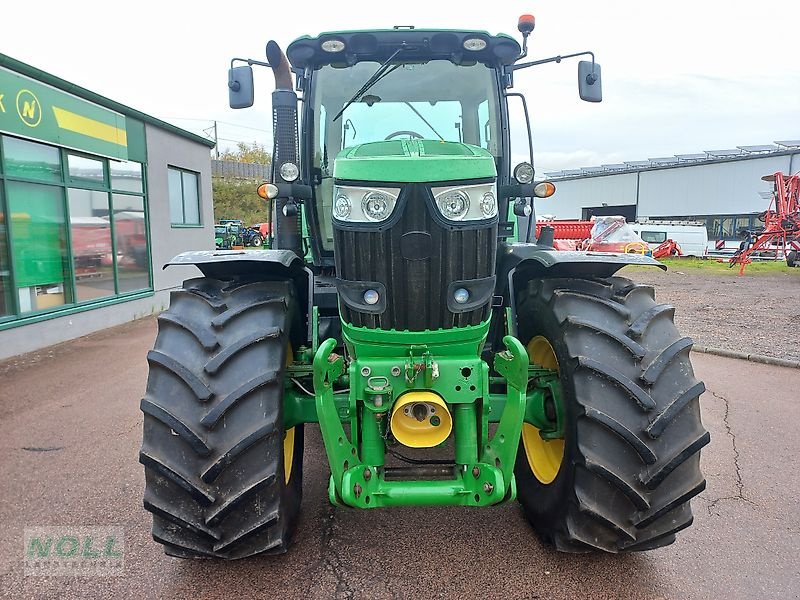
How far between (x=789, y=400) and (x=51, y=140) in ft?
31.3

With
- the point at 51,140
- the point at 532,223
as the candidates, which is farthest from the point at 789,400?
the point at 51,140

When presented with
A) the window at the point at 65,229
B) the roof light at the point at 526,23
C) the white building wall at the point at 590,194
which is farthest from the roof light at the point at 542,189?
the white building wall at the point at 590,194

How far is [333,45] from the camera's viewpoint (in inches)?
122

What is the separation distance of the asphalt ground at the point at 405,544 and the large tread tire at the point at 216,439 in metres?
0.32

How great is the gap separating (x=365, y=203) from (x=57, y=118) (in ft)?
25.6

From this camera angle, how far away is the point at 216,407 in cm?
229

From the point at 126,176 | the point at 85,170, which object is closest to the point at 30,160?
the point at 85,170

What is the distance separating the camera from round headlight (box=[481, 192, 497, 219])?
7.82 ft

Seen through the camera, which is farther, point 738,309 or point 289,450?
point 738,309

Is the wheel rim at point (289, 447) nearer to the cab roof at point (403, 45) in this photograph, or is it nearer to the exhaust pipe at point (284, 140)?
the exhaust pipe at point (284, 140)

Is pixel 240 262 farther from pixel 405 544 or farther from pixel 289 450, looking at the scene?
pixel 405 544

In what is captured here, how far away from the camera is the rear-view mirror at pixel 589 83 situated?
3.58 metres

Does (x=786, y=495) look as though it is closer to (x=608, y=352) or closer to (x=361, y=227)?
(x=608, y=352)

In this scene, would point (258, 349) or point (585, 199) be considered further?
point (585, 199)
